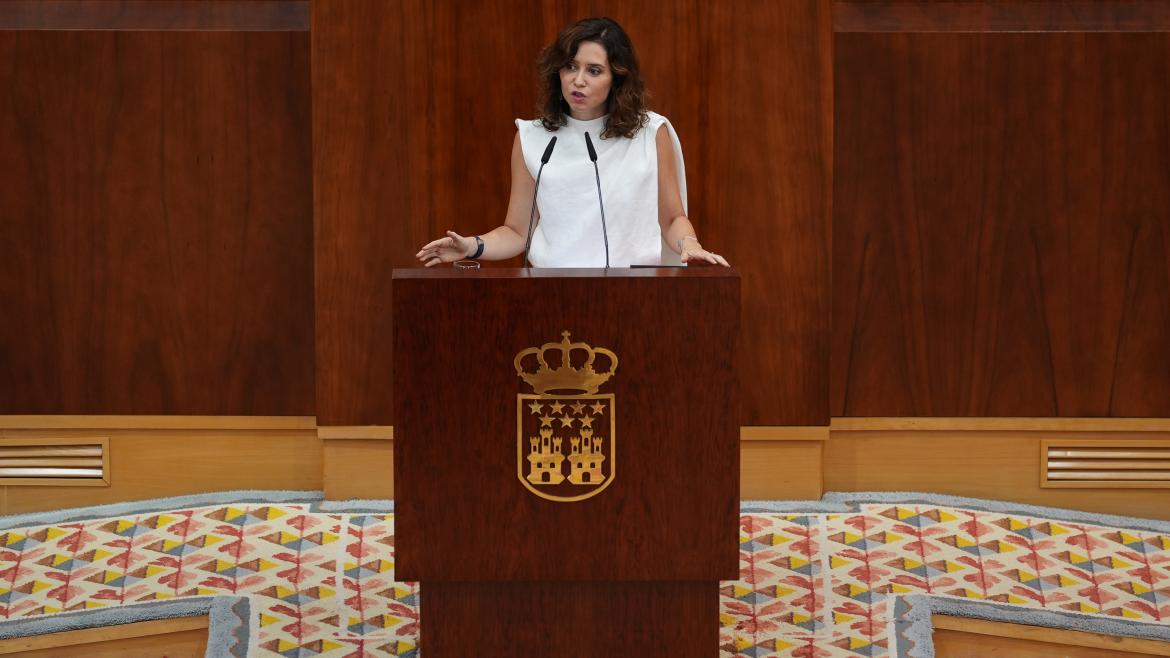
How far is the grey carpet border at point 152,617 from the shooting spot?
3.23 m

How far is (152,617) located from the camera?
3.28 meters

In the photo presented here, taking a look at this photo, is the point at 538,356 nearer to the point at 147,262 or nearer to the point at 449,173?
the point at 449,173

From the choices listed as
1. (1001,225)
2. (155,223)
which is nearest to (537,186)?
(155,223)

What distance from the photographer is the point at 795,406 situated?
3996 mm

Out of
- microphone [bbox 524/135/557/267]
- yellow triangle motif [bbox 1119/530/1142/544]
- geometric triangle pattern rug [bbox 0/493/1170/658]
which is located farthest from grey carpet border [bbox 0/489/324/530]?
yellow triangle motif [bbox 1119/530/1142/544]

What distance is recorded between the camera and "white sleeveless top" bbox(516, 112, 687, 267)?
3125mm

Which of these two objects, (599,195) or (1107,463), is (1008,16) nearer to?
(1107,463)

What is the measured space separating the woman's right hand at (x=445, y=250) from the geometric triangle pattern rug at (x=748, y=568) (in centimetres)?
83

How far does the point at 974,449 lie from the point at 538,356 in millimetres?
1900

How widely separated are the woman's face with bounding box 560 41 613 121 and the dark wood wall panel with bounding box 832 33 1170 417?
1.11 metres

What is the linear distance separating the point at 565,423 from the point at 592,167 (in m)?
0.76

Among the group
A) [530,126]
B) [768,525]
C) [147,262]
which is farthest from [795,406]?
[147,262]

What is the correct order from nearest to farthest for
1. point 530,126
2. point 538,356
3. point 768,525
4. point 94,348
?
point 538,356 → point 530,126 → point 768,525 → point 94,348

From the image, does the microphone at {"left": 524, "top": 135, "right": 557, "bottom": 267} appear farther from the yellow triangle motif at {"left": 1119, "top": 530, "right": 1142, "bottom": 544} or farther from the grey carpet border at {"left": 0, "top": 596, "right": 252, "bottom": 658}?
the yellow triangle motif at {"left": 1119, "top": 530, "right": 1142, "bottom": 544}
